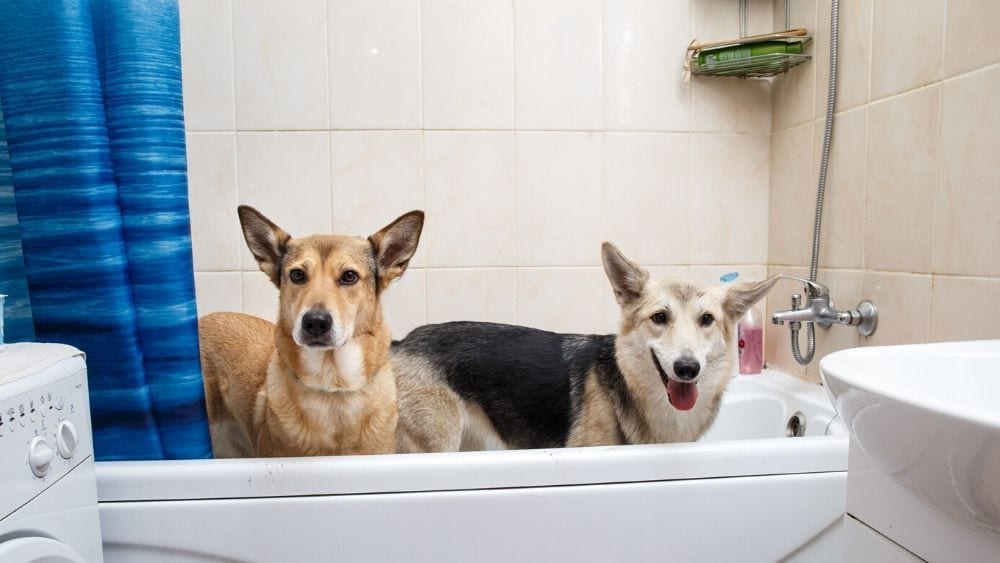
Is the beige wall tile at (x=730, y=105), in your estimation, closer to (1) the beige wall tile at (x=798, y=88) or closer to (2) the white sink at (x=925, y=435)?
(1) the beige wall tile at (x=798, y=88)

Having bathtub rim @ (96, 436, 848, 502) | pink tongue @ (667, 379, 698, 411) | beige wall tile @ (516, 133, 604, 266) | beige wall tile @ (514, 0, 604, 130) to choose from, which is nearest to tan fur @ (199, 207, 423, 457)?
bathtub rim @ (96, 436, 848, 502)

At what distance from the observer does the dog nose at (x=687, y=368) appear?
141cm

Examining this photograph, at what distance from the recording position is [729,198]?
2.44 metres

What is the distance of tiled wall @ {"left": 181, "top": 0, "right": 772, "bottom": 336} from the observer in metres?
2.24

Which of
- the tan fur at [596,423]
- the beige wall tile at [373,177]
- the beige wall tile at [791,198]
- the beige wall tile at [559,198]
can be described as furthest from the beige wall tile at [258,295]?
the beige wall tile at [791,198]

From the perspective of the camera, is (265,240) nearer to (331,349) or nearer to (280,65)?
(331,349)

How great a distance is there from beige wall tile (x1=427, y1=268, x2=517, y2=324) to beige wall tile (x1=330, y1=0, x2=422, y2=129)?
2.04ft

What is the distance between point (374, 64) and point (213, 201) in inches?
32.2

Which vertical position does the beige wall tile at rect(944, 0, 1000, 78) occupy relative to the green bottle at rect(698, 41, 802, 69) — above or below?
below

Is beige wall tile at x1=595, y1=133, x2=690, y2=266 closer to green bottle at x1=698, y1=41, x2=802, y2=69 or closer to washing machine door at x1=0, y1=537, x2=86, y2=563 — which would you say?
green bottle at x1=698, y1=41, x2=802, y2=69

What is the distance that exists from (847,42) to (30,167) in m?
2.35

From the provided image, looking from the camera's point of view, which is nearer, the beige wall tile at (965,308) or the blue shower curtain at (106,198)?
the blue shower curtain at (106,198)

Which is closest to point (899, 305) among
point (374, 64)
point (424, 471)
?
point (424, 471)

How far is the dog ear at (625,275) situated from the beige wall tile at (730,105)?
105cm
